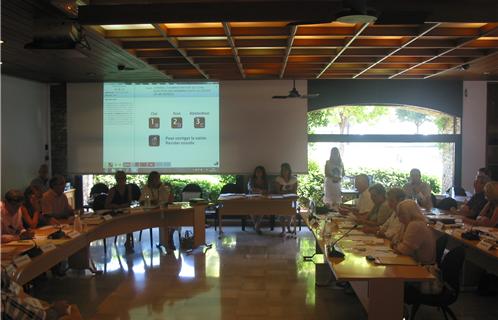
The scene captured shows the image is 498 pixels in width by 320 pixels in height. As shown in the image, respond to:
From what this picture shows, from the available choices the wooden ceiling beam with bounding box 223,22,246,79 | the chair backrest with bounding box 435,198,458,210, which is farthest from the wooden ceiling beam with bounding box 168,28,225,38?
the chair backrest with bounding box 435,198,458,210

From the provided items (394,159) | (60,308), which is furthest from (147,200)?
(394,159)

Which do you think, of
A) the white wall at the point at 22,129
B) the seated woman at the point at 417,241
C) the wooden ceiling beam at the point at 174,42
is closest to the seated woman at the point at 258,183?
the wooden ceiling beam at the point at 174,42

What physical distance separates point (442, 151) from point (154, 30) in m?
6.98

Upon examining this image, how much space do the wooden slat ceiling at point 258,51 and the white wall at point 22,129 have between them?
1.42 feet

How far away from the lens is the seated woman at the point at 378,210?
5.30 meters

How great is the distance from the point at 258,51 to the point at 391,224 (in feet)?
10.4

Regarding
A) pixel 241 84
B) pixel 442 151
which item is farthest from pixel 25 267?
pixel 442 151

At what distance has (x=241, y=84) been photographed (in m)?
9.61

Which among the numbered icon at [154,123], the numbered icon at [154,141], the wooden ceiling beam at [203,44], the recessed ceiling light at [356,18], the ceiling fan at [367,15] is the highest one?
A: the wooden ceiling beam at [203,44]

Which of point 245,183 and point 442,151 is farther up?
point 442,151

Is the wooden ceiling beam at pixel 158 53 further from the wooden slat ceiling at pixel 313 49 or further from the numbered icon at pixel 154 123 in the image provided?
the numbered icon at pixel 154 123

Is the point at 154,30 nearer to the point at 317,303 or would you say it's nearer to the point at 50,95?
the point at 317,303

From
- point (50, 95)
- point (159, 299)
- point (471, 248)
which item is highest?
point (50, 95)

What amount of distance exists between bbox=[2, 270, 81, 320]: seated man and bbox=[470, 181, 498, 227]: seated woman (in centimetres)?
432
